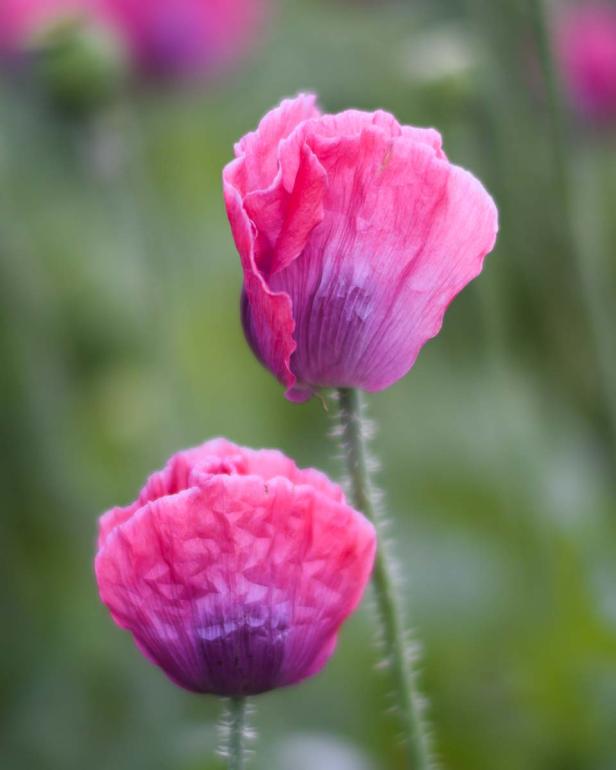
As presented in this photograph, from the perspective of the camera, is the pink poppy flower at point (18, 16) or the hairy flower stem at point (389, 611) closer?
the hairy flower stem at point (389, 611)

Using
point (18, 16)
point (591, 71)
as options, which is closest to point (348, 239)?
point (591, 71)

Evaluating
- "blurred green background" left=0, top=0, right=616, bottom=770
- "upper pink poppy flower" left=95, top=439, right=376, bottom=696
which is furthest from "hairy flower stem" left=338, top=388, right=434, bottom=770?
"blurred green background" left=0, top=0, right=616, bottom=770

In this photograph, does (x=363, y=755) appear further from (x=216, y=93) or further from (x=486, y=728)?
(x=216, y=93)

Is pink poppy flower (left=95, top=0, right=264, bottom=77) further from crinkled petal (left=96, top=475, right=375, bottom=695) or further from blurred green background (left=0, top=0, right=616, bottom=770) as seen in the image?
crinkled petal (left=96, top=475, right=375, bottom=695)

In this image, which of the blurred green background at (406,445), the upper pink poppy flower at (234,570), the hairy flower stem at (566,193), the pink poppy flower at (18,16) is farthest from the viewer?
the pink poppy flower at (18,16)

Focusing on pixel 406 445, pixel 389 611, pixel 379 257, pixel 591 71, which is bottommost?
pixel 406 445

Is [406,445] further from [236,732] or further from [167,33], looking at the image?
[236,732]

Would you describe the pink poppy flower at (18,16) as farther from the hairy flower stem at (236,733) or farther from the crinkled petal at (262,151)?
the hairy flower stem at (236,733)

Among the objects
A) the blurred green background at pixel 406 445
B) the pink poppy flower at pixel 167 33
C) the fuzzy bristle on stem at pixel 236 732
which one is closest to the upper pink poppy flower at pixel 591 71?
the blurred green background at pixel 406 445
